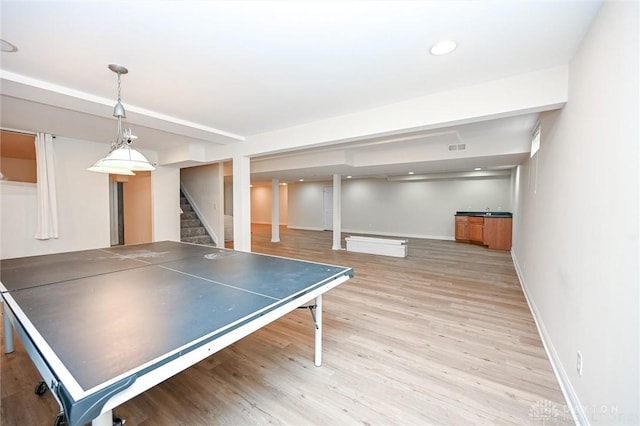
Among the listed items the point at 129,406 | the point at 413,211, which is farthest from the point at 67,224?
the point at 413,211

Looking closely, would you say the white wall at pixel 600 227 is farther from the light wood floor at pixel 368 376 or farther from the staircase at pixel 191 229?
the staircase at pixel 191 229

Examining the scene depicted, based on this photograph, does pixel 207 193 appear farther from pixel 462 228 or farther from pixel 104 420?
pixel 462 228

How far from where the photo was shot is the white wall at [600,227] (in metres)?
1.16

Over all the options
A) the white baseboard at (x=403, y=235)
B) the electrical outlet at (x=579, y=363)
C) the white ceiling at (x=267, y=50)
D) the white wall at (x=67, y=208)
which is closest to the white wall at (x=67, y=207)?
the white wall at (x=67, y=208)

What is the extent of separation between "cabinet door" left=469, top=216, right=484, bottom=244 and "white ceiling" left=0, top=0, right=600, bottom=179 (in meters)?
6.62

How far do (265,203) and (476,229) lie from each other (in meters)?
10.0

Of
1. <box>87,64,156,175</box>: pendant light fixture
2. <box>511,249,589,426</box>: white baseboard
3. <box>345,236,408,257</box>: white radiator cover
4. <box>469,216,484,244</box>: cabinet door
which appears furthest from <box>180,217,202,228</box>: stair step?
<box>469,216,484,244</box>: cabinet door

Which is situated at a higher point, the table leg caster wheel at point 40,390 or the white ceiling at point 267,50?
the white ceiling at point 267,50

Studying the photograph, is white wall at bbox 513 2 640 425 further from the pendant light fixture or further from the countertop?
the countertop

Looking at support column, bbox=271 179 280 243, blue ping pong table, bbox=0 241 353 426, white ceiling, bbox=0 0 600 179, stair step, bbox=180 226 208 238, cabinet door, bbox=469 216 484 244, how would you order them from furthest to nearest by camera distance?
support column, bbox=271 179 280 243
cabinet door, bbox=469 216 484 244
stair step, bbox=180 226 208 238
white ceiling, bbox=0 0 600 179
blue ping pong table, bbox=0 241 353 426

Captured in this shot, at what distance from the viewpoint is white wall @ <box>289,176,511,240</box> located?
870 centimetres

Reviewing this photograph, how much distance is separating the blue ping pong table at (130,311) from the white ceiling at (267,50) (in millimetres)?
1653

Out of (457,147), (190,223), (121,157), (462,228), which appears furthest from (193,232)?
(462,228)

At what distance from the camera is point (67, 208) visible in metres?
4.59
